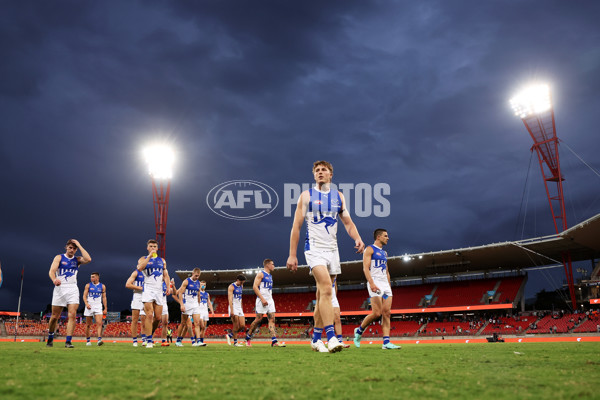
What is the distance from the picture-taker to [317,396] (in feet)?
8.58

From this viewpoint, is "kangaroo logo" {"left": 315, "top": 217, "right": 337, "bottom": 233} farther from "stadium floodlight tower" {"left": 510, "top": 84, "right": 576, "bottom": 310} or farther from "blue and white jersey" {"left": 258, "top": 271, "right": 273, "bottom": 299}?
"stadium floodlight tower" {"left": 510, "top": 84, "right": 576, "bottom": 310}

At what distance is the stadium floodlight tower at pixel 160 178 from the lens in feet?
119

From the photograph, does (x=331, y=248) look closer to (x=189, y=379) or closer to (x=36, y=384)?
(x=189, y=379)

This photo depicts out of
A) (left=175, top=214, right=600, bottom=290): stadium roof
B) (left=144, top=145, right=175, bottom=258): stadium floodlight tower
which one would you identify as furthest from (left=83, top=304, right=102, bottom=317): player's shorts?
(left=175, top=214, right=600, bottom=290): stadium roof

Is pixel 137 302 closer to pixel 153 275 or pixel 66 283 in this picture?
pixel 153 275

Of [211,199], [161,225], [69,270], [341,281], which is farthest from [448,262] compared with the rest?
[211,199]

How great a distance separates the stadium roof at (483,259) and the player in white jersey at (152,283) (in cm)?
3132

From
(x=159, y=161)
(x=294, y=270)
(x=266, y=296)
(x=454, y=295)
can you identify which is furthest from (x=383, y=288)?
(x=454, y=295)

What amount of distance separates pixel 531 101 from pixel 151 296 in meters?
A: 40.3

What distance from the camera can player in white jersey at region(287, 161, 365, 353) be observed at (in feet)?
19.9

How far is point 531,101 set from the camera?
131 ft

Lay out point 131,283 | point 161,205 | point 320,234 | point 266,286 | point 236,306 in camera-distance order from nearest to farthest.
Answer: point 320,234
point 131,283
point 266,286
point 236,306
point 161,205

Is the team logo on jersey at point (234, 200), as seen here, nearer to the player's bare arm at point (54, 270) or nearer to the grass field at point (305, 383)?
the player's bare arm at point (54, 270)

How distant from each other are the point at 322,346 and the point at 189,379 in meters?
3.35
